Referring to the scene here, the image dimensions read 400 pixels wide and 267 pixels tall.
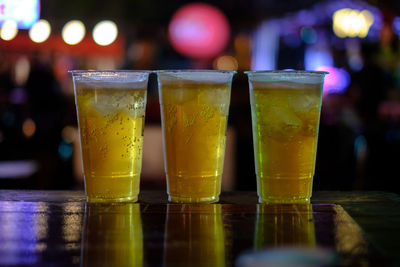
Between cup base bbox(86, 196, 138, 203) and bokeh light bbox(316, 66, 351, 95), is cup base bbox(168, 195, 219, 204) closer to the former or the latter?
cup base bbox(86, 196, 138, 203)

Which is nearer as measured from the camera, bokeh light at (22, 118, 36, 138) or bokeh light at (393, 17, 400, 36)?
bokeh light at (22, 118, 36, 138)

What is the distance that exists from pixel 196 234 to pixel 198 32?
6.41 meters

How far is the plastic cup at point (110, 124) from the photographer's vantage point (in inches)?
53.3

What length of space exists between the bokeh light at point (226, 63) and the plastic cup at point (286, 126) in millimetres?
9344

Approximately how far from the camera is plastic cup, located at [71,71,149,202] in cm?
135

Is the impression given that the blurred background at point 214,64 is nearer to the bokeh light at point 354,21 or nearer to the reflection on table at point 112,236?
the bokeh light at point 354,21

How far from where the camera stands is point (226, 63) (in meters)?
10.9

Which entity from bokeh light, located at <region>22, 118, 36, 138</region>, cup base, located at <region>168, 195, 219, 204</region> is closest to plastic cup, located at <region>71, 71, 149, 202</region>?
cup base, located at <region>168, 195, 219, 204</region>

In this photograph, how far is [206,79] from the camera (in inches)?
53.4

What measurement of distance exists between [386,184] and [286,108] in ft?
14.9

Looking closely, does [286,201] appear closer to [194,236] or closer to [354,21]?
[194,236]

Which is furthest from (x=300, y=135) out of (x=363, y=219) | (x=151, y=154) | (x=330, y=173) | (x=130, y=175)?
(x=330, y=173)

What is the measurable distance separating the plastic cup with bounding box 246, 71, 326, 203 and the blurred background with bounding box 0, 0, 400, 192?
3.10 meters

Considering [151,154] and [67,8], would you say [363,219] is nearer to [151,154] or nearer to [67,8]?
[151,154]
